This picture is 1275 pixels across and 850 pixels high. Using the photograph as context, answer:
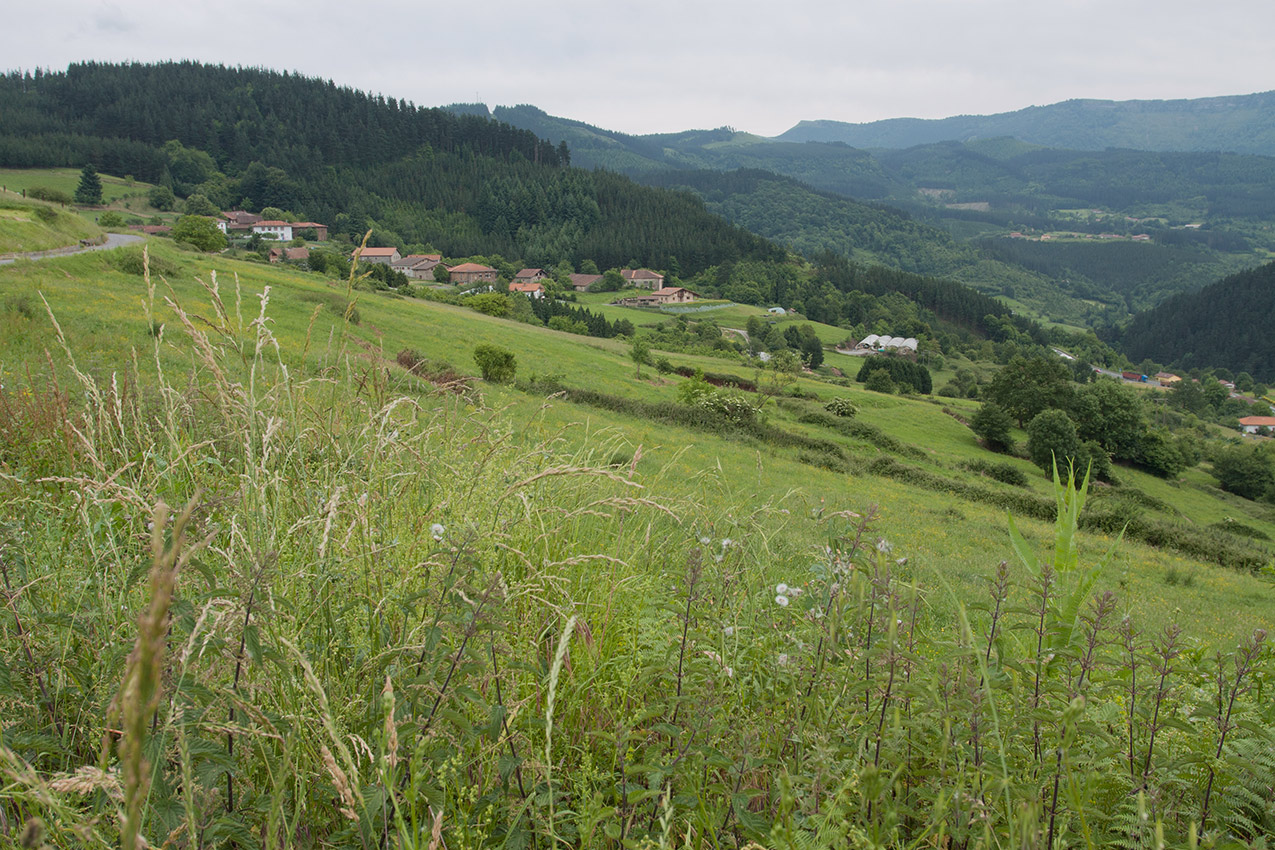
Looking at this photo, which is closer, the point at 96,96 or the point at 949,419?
the point at 949,419

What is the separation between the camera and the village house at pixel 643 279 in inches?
4781

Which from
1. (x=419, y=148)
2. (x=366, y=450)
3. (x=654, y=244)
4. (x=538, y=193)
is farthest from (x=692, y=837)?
(x=419, y=148)

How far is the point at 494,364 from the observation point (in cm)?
2720

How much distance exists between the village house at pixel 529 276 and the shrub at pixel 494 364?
84.9 meters

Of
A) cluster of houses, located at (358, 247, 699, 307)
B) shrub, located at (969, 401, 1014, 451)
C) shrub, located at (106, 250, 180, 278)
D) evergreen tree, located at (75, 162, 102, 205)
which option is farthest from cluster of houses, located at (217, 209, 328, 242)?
shrub, located at (969, 401, 1014, 451)

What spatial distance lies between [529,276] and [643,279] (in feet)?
71.9

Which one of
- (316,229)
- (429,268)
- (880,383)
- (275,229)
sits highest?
(316,229)

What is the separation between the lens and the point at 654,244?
135625 millimetres

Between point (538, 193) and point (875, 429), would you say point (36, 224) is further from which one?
point (538, 193)

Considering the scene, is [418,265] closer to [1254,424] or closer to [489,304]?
[489,304]

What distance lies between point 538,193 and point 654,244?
3227 cm

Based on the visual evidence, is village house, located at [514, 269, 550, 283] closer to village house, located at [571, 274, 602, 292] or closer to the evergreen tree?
village house, located at [571, 274, 602, 292]

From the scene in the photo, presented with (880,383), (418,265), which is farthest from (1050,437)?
(418,265)

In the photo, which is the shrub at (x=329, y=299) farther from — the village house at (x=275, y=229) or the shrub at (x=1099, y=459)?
the village house at (x=275, y=229)
